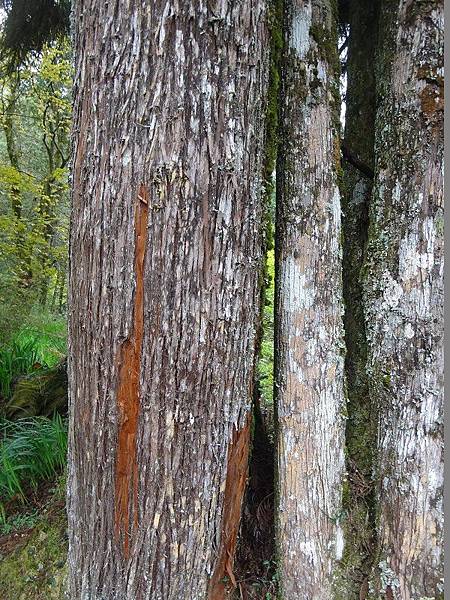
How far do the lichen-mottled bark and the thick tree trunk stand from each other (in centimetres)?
59

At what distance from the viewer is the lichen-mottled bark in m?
1.78

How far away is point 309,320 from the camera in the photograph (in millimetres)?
1724

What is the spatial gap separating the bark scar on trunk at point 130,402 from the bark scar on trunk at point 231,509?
1.12 feet

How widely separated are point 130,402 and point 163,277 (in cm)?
44

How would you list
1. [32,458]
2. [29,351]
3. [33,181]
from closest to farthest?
[32,458]
[29,351]
[33,181]

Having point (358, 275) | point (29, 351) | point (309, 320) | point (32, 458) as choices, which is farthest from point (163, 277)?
point (29, 351)

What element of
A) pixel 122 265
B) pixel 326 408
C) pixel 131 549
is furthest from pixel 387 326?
pixel 131 549

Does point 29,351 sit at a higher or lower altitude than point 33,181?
lower

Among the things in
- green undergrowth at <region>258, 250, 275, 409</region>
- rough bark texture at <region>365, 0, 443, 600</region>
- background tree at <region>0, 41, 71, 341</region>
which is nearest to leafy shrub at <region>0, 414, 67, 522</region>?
green undergrowth at <region>258, 250, 275, 409</region>

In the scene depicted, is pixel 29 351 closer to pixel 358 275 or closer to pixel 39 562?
pixel 39 562

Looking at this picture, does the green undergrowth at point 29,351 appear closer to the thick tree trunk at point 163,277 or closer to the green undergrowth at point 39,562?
the green undergrowth at point 39,562

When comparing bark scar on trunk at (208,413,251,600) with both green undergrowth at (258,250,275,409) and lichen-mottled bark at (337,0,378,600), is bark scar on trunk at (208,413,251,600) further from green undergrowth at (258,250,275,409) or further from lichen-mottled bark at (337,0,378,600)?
green undergrowth at (258,250,275,409)

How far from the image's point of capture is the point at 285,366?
68.8 inches

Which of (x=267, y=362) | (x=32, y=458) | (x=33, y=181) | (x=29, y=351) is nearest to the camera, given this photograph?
(x=32, y=458)
